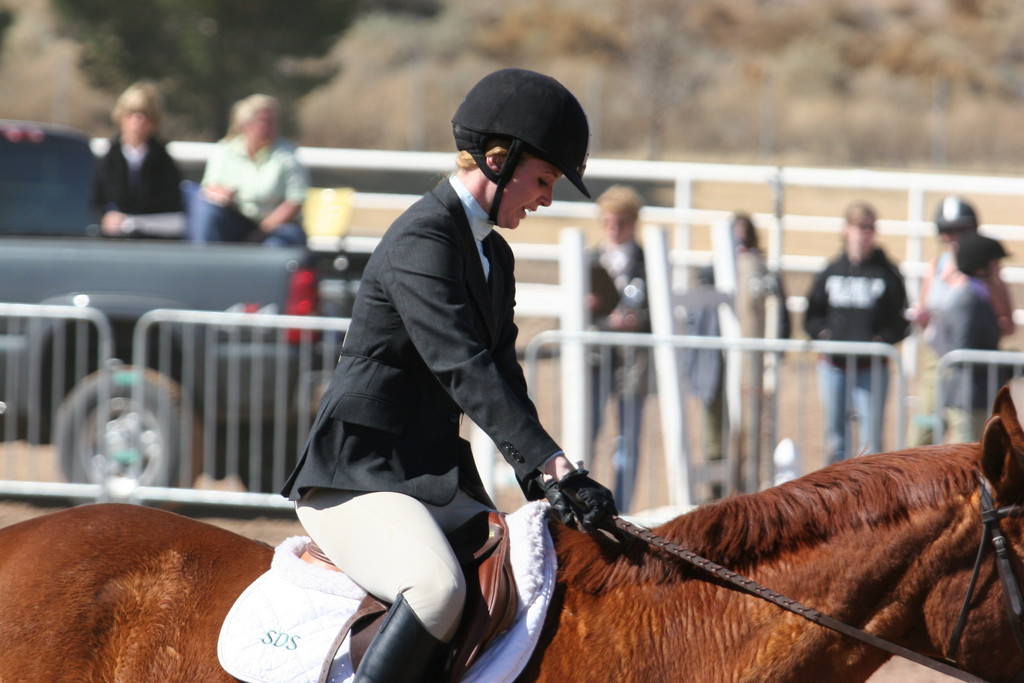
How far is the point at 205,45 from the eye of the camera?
32875 millimetres

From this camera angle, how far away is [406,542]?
2.93m

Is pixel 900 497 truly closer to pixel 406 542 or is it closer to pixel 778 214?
pixel 406 542

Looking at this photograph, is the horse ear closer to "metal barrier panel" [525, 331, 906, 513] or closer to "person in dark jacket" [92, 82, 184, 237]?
"metal barrier panel" [525, 331, 906, 513]

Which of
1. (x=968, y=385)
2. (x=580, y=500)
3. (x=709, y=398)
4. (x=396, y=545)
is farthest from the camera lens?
(x=709, y=398)

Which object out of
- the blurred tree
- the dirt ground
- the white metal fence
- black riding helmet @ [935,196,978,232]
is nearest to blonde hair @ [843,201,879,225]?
black riding helmet @ [935,196,978,232]

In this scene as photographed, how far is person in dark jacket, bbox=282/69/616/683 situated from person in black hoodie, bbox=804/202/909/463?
200 inches

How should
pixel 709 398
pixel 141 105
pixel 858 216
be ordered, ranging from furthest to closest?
1. pixel 141 105
2. pixel 858 216
3. pixel 709 398

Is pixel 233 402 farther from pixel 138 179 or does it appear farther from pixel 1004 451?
pixel 1004 451

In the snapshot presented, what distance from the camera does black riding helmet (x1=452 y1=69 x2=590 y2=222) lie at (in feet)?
9.53

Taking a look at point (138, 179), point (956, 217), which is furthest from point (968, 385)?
point (138, 179)

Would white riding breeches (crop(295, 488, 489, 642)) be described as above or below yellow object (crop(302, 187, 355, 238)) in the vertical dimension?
below

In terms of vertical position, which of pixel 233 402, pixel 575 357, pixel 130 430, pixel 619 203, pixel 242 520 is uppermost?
pixel 619 203

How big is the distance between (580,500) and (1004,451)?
0.95m

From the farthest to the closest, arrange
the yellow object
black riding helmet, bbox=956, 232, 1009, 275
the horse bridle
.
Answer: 1. the yellow object
2. black riding helmet, bbox=956, 232, 1009, 275
3. the horse bridle
